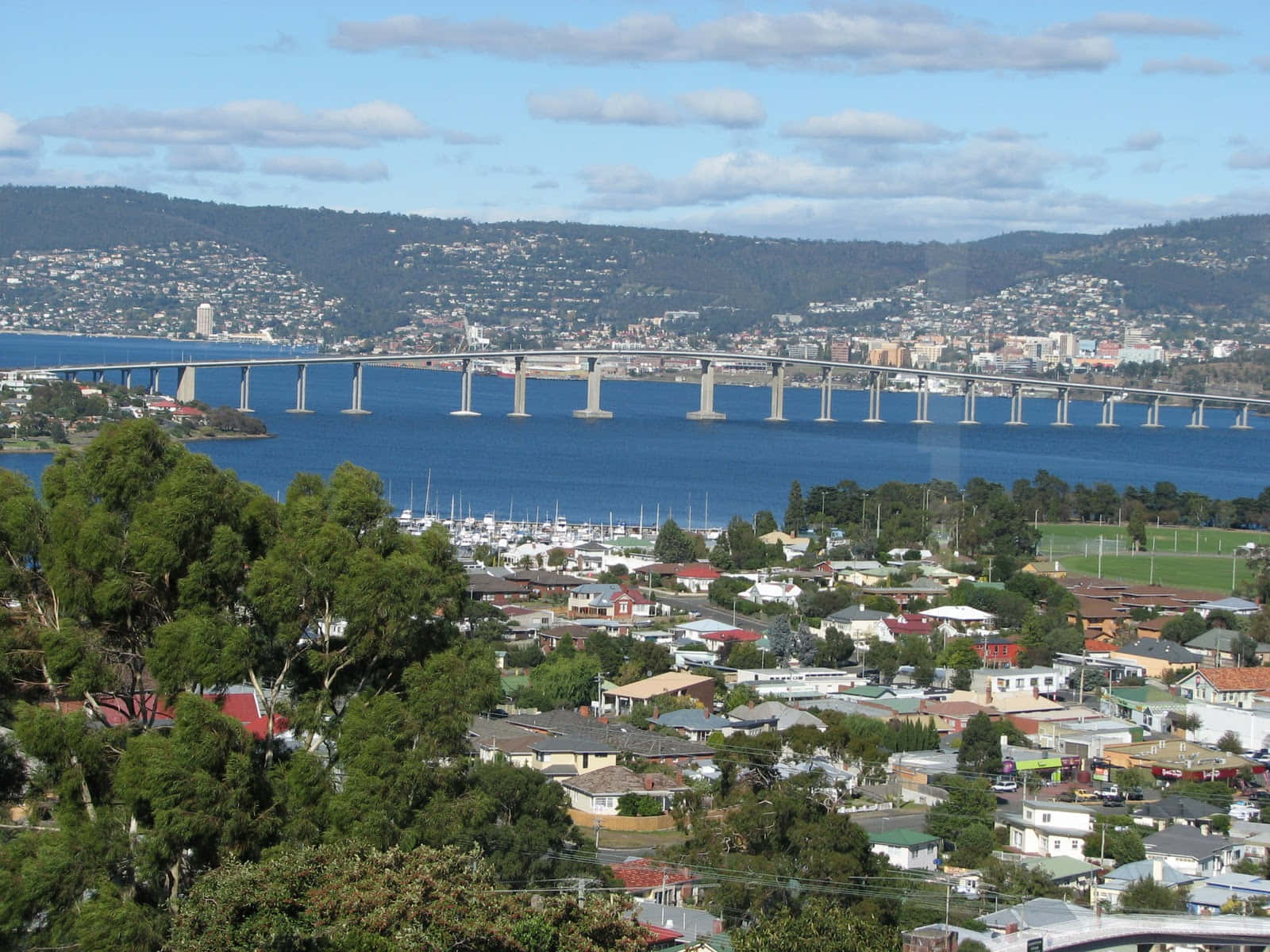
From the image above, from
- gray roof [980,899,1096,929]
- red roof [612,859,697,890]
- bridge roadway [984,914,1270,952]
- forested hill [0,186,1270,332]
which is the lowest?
red roof [612,859,697,890]

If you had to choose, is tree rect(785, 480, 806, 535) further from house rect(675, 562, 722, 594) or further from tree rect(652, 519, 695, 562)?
house rect(675, 562, 722, 594)

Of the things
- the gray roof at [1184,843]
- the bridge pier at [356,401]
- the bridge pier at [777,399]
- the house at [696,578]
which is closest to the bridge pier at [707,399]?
the bridge pier at [777,399]

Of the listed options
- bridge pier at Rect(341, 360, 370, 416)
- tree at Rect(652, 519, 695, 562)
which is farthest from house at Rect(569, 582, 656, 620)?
bridge pier at Rect(341, 360, 370, 416)

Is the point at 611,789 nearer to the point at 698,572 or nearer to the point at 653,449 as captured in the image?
the point at 698,572

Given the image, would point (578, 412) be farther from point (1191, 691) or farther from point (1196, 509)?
point (1191, 691)

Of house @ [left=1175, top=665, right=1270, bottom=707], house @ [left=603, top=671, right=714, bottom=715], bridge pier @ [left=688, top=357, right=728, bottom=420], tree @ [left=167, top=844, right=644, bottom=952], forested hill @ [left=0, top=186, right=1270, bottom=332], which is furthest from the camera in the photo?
forested hill @ [left=0, top=186, right=1270, bottom=332]

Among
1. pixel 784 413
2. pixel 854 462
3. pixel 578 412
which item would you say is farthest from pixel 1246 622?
pixel 784 413

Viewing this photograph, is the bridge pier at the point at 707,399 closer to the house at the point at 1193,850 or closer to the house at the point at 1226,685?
the house at the point at 1226,685

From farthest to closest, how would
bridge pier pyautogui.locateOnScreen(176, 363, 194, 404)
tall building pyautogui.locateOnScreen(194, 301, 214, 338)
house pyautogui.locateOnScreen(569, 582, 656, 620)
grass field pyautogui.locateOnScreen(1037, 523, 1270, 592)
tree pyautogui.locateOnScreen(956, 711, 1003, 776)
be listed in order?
tall building pyautogui.locateOnScreen(194, 301, 214, 338) < bridge pier pyautogui.locateOnScreen(176, 363, 194, 404) < grass field pyautogui.locateOnScreen(1037, 523, 1270, 592) < house pyautogui.locateOnScreen(569, 582, 656, 620) < tree pyautogui.locateOnScreen(956, 711, 1003, 776)
